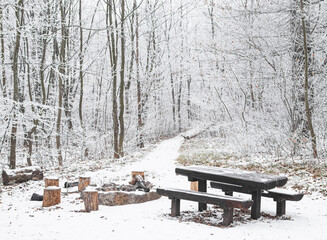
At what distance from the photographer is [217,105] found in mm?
16891

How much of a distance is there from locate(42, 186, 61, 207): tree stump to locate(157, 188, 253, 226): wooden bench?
2.26 meters

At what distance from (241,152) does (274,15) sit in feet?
16.5

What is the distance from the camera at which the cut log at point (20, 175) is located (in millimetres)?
9469

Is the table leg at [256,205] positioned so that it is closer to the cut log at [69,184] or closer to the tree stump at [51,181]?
the tree stump at [51,181]

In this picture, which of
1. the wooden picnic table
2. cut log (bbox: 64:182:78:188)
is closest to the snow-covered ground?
the wooden picnic table

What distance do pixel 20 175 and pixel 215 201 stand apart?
6695 millimetres

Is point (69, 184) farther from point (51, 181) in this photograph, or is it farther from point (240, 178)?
point (240, 178)

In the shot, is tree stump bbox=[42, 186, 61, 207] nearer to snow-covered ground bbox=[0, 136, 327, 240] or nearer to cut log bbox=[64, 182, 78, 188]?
snow-covered ground bbox=[0, 136, 327, 240]

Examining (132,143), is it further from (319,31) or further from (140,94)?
(319,31)

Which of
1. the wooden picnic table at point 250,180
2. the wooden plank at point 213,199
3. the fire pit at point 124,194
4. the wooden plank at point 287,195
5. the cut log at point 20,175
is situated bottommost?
the cut log at point 20,175

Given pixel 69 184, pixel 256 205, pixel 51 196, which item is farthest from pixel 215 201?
pixel 69 184

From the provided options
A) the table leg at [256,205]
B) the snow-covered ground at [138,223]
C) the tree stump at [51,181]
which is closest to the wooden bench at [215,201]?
the snow-covered ground at [138,223]

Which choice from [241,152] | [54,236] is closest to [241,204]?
[54,236]

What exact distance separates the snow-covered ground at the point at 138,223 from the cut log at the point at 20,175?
2.36 m
